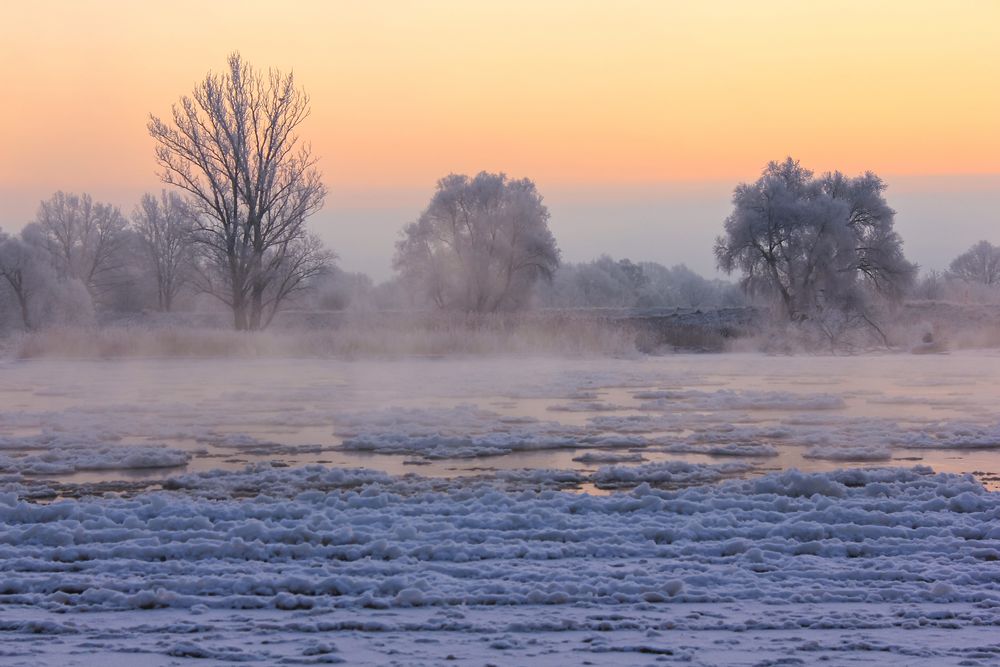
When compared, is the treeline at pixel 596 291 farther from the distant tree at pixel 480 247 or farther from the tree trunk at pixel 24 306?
the tree trunk at pixel 24 306

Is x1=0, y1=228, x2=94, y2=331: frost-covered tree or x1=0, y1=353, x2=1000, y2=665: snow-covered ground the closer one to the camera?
x1=0, y1=353, x2=1000, y2=665: snow-covered ground

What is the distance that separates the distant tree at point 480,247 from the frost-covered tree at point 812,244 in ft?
33.8

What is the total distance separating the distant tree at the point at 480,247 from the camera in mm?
49625

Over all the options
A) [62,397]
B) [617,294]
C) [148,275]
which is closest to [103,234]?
[148,275]

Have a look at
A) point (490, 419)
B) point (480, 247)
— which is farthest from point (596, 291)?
point (490, 419)

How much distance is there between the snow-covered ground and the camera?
15.4 ft

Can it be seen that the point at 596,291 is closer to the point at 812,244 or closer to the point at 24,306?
the point at 812,244

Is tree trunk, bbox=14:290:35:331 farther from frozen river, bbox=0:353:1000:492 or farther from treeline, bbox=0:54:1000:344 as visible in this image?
frozen river, bbox=0:353:1000:492

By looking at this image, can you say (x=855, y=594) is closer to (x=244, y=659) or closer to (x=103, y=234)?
(x=244, y=659)

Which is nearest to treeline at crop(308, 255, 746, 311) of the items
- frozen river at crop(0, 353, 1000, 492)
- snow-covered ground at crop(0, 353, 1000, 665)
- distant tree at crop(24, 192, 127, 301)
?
distant tree at crop(24, 192, 127, 301)

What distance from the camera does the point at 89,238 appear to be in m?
64.9

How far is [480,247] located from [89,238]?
102 ft

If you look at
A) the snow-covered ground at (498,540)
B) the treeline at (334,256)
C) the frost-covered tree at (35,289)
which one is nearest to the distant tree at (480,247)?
the treeline at (334,256)

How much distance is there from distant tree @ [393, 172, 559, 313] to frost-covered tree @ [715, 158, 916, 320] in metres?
10.3
